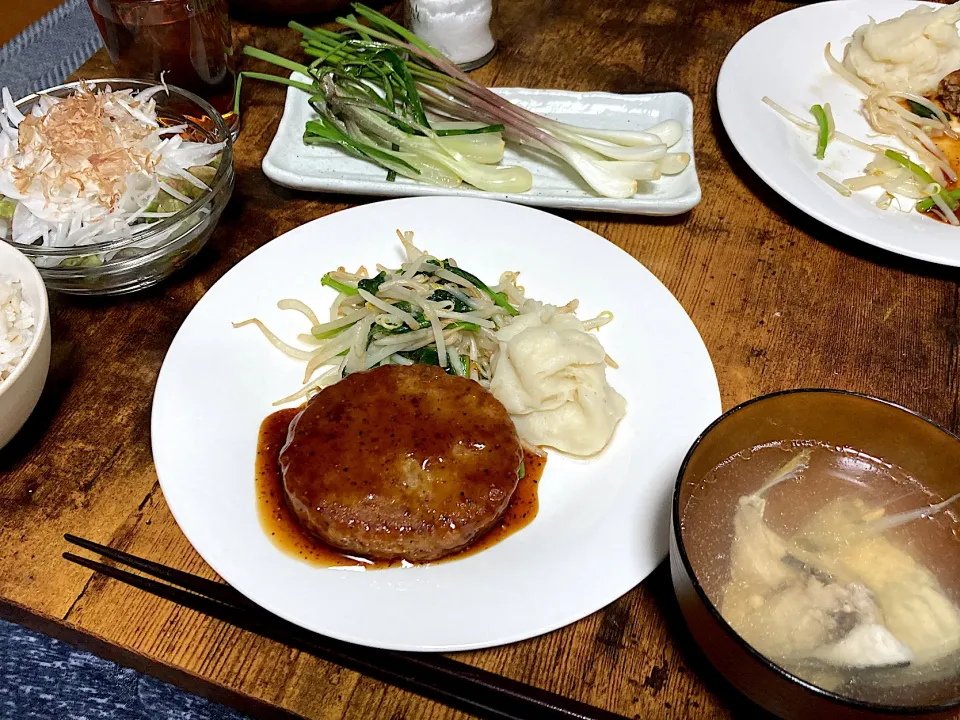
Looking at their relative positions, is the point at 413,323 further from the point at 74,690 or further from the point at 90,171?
the point at 74,690

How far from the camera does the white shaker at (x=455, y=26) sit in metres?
3.52

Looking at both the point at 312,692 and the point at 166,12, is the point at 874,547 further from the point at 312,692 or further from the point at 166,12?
the point at 166,12

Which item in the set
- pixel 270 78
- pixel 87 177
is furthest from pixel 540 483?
pixel 270 78

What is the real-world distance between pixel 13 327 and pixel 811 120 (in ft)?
10.4

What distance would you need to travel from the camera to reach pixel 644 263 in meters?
2.84

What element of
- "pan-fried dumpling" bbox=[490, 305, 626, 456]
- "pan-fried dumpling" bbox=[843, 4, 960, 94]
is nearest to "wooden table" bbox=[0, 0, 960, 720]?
"pan-fried dumpling" bbox=[490, 305, 626, 456]

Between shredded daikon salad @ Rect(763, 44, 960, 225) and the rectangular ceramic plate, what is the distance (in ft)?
1.77

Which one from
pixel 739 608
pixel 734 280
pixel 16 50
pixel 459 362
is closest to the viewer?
pixel 739 608

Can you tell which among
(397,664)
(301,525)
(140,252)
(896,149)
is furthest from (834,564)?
(896,149)

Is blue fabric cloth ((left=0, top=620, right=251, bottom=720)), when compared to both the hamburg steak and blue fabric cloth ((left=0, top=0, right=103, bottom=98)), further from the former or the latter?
blue fabric cloth ((left=0, top=0, right=103, bottom=98))

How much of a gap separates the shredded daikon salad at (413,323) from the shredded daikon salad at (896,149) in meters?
1.44

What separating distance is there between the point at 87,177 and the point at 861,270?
2.78m

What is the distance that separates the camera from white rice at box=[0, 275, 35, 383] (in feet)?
7.00

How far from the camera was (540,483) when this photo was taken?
7.09 feet
